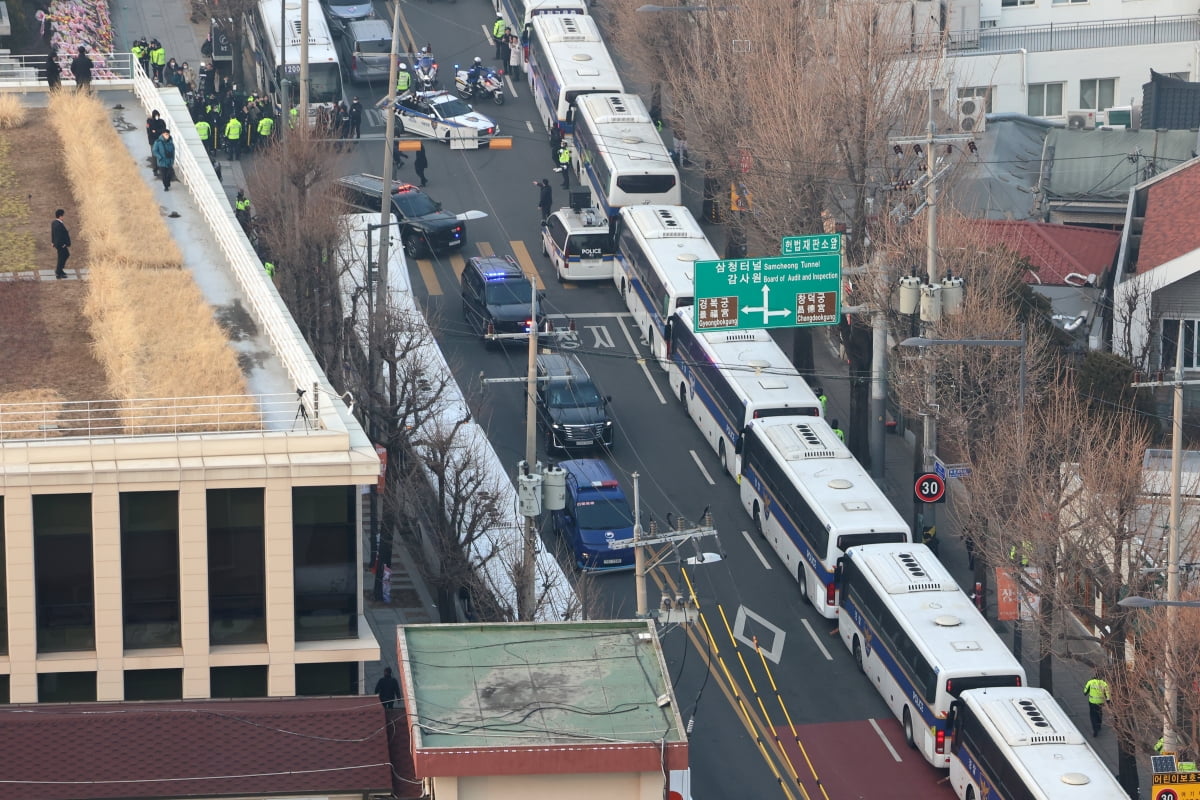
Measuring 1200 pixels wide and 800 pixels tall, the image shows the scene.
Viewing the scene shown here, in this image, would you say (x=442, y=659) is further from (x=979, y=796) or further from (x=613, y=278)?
(x=613, y=278)

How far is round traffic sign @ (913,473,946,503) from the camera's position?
58.5 m

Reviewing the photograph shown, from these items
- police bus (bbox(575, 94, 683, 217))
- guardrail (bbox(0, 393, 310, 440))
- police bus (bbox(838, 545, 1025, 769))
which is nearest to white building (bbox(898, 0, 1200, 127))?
police bus (bbox(575, 94, 683, 217))

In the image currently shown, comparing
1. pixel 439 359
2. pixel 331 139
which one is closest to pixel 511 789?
pixel 439 359

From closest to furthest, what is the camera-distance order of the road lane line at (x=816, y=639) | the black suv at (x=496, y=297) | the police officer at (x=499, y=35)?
the road lane line at (x=816, y=639) < the black suv at (x=496, y=297) < the police officer at (x=499, y=35)

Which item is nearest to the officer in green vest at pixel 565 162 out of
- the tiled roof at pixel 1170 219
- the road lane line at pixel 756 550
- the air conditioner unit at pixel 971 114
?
the air conditioner unit at pixel 971 114

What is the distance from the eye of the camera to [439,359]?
64688mm

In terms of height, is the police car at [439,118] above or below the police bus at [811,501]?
above

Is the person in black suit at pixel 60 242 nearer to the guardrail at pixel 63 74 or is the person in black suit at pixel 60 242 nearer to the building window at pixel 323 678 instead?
the building window at pixel 323 678

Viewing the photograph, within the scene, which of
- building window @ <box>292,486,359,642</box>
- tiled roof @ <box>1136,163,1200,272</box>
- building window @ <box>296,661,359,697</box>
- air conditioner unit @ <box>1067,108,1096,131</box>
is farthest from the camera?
air conditioner unit @ <box>1067,108,1096,131</box>

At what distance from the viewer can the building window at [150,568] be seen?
41.5 m

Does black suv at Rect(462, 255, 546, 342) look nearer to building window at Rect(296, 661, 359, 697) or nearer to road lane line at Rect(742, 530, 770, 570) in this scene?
road lane line at Rect(742, 530, 770, 570)

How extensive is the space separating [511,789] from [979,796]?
15481mm

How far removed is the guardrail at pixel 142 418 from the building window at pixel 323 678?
175 inches

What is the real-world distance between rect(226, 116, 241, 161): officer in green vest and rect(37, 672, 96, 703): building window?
42.3 m
